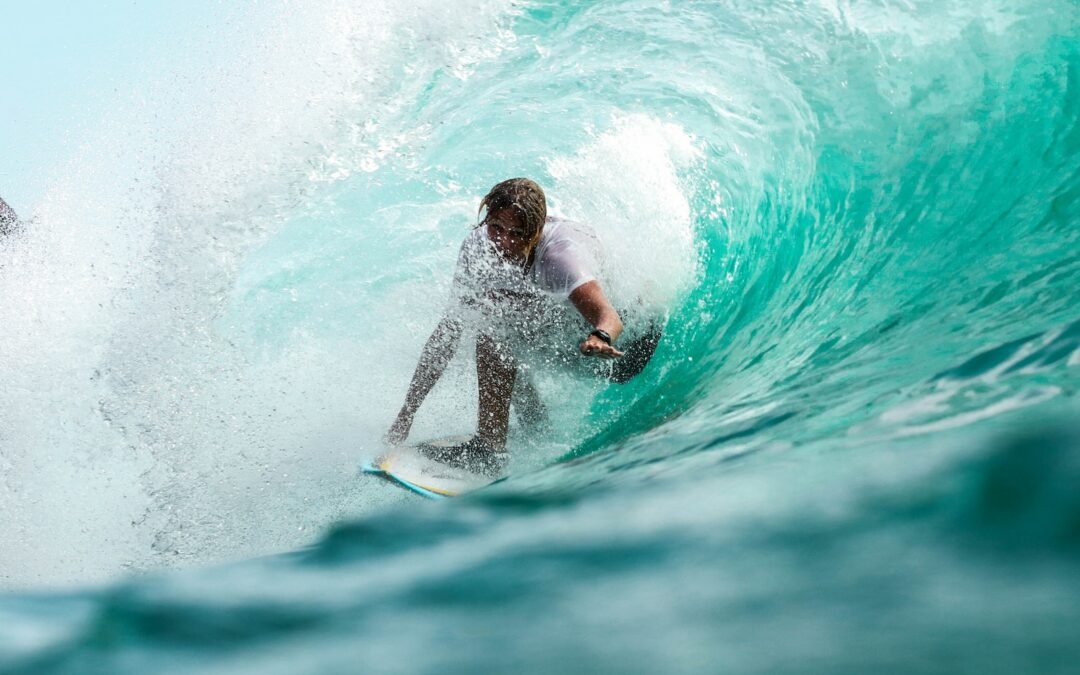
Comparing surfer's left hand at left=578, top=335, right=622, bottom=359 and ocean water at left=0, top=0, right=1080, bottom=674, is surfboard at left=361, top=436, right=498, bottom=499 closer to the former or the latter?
ocean water at left=0, top=0, right=1080, bottom=674

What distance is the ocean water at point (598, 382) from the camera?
23.3 inches

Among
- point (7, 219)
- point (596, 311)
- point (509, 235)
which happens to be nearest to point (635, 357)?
point (596, 311)

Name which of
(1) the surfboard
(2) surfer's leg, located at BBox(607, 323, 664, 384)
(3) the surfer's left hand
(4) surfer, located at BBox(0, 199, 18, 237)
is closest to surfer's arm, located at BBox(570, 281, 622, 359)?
(3) the surfer's left hand

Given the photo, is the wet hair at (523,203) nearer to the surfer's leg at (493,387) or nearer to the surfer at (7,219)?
the surfer's leg at (493,387)

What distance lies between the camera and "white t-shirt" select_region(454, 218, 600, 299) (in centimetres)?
314

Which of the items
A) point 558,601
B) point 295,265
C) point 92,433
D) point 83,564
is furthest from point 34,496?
point 558,601

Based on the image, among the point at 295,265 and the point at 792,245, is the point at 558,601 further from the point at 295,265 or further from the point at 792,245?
the point at 295,265

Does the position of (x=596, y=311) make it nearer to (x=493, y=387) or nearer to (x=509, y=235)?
(x=509, y=235)

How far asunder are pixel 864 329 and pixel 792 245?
66.6 inches

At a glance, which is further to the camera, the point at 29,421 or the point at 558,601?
the point at 29,421

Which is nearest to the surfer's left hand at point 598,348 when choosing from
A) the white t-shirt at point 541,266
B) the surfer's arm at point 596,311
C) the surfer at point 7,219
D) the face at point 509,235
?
the surfer's arm at point 596,311

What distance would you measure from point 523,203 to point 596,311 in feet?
1.72

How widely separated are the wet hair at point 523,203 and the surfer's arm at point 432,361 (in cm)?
55

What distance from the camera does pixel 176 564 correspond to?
325 centimetres
